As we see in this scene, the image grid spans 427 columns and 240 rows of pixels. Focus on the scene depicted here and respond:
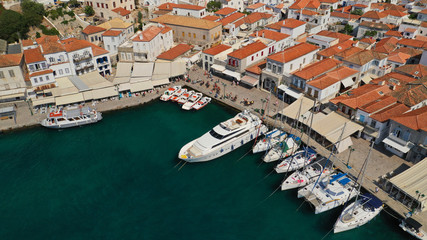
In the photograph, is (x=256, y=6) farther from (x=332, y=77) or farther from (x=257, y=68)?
(x=332, y=77)

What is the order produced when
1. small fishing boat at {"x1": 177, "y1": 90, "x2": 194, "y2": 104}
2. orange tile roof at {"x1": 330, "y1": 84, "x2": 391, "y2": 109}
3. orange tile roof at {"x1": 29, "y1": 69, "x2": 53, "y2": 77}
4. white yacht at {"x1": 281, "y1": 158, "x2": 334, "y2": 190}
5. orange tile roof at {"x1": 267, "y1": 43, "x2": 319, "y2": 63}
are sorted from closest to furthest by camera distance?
white yacht at {"x1": 281, "y1": 158, "x2": 334, "y2": 190}
orange tile roof at {"x1": 330, "y1": 84, "x2": 391, "y2": 109}
orange tile roof at {"x1": 29, "y1": 69, "x2": 53, "y2": 77}
orange tile roof at {"x1": 267, "y1": 43, "x2": 319, "y2": 63}
small fishing boat at {"x1": 177, "y1": 90, "x2": 194, "y2": 104}

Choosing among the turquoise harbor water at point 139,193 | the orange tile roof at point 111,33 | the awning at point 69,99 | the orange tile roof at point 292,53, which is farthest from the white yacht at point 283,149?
the orange tile roof at point 111,33

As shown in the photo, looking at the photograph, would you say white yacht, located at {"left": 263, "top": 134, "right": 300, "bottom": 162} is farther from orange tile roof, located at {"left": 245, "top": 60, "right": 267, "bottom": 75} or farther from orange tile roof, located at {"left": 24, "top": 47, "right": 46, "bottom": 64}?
orange tile roof, located at {"left": 24, "top": 47, "right": 46, "bottom": 64}

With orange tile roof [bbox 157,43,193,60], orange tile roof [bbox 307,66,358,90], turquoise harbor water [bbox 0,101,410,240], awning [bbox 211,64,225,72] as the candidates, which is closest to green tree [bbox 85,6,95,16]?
orange tile roof [bbox 157,43,193,60]

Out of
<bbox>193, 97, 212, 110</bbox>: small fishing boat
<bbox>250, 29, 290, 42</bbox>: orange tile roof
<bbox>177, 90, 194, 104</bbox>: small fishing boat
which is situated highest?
<bbox>250, 29, 290, 42</bbox>: orange tile roof

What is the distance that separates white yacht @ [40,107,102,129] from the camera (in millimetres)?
59125

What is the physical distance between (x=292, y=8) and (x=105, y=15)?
189ft

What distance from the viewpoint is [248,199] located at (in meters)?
44.8

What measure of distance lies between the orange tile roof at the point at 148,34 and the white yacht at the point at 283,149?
42179 millimetres

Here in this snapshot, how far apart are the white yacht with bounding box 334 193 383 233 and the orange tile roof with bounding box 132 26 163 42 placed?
5684cm

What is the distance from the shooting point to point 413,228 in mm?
38125

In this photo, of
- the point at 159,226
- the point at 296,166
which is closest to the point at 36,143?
the point at 159,226

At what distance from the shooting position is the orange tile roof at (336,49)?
70.8 metres

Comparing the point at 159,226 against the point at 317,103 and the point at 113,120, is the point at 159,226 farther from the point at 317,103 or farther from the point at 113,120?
the point at 317,103
